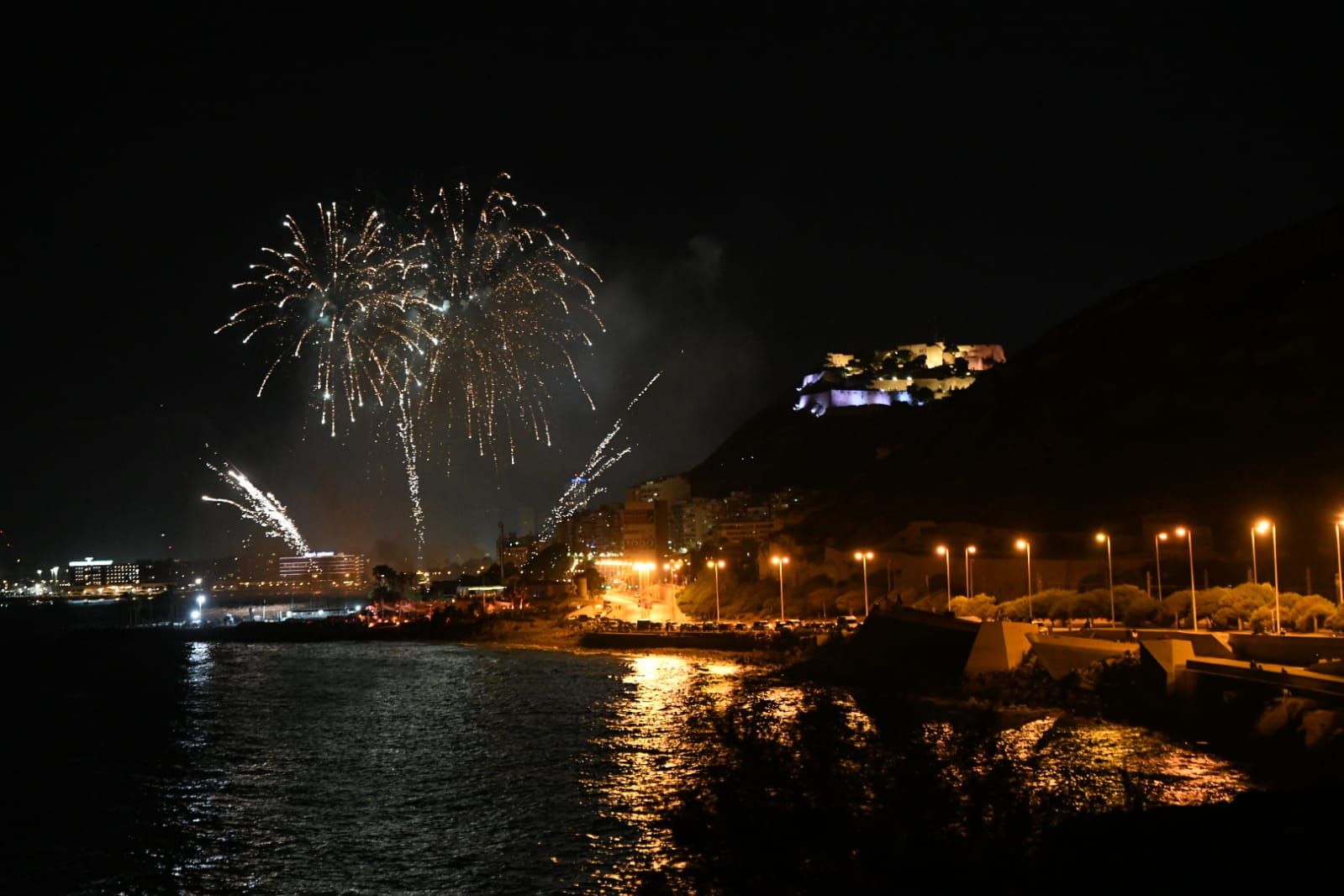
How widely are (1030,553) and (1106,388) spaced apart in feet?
121

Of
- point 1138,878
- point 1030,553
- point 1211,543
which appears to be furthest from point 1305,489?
point 1138,878

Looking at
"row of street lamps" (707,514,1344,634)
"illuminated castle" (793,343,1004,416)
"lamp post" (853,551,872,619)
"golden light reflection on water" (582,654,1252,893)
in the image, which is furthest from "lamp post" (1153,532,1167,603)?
"illuminated castle" (793,343,1004,416)

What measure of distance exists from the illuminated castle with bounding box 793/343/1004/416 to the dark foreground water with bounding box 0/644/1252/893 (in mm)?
86204

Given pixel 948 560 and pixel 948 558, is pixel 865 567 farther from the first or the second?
pixel 948 560

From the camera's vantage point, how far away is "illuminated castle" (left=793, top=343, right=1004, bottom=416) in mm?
133125

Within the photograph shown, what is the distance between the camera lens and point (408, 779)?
28859 millimetres

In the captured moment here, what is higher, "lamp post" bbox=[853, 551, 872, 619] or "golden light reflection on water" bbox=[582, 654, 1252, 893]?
"lamp post" bbox=[853, 551, 872, 619]

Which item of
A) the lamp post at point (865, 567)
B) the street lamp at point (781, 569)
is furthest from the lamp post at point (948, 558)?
the street lamp at point (781, 569)

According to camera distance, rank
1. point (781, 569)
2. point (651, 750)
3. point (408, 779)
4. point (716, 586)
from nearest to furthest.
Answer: point (408, 779) < point (651, 750) < point (781, 569) < point (716, 586)

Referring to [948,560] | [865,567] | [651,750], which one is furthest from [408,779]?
[865,567]

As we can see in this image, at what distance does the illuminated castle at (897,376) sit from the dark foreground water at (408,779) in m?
86.2

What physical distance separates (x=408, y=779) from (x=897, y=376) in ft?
375

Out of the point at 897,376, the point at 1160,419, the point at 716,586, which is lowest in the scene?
the point at 716,586

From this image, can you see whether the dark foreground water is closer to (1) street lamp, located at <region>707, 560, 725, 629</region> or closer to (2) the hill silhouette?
(1) street lamp, located at <region>707, 560, 725, 629</region>
